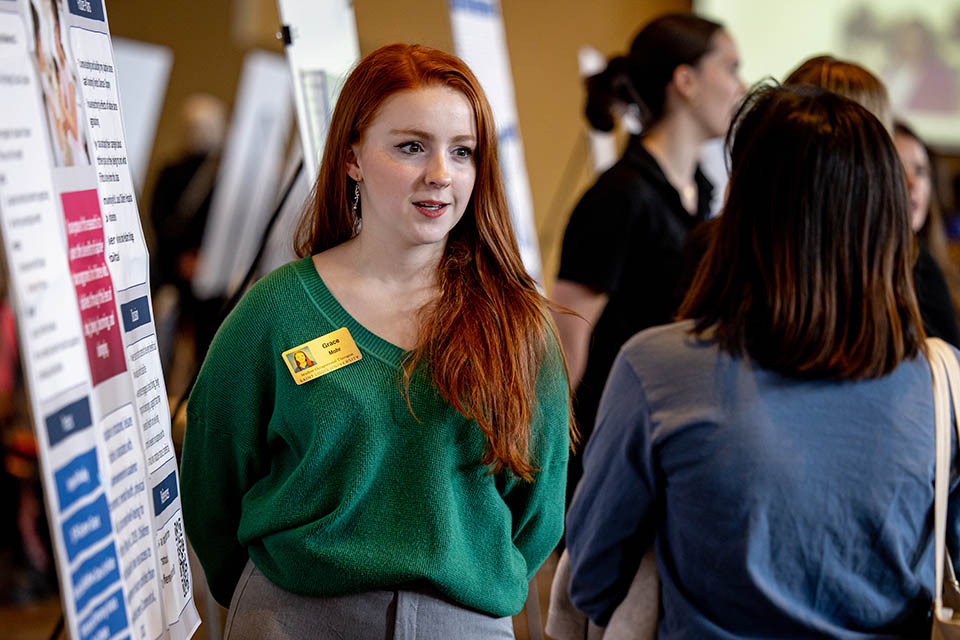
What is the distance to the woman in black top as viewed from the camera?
231 centimetres

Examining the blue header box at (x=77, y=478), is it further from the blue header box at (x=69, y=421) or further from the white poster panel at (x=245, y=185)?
the white poster panel at (x=245, y=185)

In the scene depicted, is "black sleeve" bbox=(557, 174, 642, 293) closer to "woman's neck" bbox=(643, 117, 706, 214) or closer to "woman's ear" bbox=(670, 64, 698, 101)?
"woman's neck" bbox=(643, 117, 706, 214)

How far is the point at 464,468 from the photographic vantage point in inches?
55.5

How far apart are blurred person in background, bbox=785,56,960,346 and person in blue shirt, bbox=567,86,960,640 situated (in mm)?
621

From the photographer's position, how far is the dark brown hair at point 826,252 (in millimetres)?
1323

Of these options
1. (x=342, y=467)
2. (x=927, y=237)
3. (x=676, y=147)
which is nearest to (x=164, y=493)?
(x=342, y=467)

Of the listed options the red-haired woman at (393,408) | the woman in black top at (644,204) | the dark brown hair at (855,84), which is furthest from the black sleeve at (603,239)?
the red-haired woman at (393,408)

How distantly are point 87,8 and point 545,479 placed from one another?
0.87m

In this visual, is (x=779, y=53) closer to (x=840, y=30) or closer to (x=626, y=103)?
(x=840, y=30)

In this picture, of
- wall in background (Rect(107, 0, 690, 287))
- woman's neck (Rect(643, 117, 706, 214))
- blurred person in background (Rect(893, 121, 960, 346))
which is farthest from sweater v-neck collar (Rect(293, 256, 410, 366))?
wall in background (Rect(107, 0, 690, 287))

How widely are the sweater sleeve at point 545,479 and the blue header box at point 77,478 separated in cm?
57

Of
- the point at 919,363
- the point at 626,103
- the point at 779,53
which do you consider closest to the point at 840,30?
the point at 779,53

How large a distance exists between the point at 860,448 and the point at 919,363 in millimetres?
148

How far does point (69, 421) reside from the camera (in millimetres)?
1053
